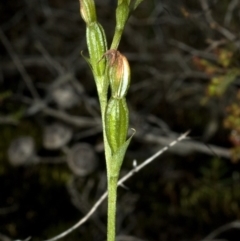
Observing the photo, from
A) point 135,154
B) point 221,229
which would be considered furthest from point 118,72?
point 135,154

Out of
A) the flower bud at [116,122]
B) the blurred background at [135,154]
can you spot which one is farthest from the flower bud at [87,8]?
the blurred background at [135,154]

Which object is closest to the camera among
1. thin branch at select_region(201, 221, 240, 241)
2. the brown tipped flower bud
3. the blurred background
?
the brown tipped flower bud

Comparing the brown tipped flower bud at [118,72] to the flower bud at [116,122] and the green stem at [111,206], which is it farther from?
the green stem at [111,206]

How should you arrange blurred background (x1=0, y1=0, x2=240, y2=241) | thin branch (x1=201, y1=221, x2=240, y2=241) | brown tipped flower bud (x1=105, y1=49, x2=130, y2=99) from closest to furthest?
brown tipped flower bud (x1=105, y1=49, x2=130, y2=99)
thin branch (x1=201, y1=221, x2=240, y2=241)
blurred background (x1=0, y1=0, x2=240, y2=241)

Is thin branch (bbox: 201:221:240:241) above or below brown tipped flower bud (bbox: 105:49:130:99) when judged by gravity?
below

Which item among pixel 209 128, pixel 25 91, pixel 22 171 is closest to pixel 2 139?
pixel 22 171

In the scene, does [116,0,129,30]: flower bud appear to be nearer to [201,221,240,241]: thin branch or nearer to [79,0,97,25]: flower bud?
[79,0,97,25]: flower bud

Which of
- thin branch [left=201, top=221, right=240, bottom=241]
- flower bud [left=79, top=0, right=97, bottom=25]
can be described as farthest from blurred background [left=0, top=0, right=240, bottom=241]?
flower bud [left=79, top=0, right=97, bottom=25]
